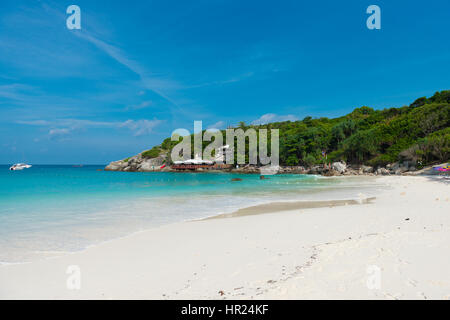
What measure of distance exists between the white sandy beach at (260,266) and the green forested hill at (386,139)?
4074 centimetres

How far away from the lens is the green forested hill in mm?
39062

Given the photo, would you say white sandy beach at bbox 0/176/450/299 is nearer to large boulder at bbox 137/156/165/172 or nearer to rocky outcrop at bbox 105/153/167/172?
rocky outcrop at bbox 105/153/167/172

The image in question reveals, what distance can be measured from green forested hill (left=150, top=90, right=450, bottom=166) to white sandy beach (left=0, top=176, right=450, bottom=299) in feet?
134

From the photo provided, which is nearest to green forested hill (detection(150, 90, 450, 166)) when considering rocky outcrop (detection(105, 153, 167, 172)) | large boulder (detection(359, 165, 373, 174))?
large boulder (detection(359, 165, 373, 174))

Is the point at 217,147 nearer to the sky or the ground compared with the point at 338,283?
nearer to the sky

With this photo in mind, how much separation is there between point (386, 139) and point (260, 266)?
189ft

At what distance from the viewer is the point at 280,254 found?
4.76m

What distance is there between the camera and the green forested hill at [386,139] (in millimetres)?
39062

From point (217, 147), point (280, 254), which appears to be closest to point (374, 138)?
point (217, 147)

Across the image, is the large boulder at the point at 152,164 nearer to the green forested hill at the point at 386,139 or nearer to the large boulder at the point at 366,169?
the green forested hill at the point at 386,139

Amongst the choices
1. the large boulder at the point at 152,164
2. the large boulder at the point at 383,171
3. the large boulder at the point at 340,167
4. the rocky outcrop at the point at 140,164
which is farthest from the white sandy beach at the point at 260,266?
the large boulder at the point at 152,164

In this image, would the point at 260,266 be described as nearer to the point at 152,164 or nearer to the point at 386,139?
the point at 386,139
